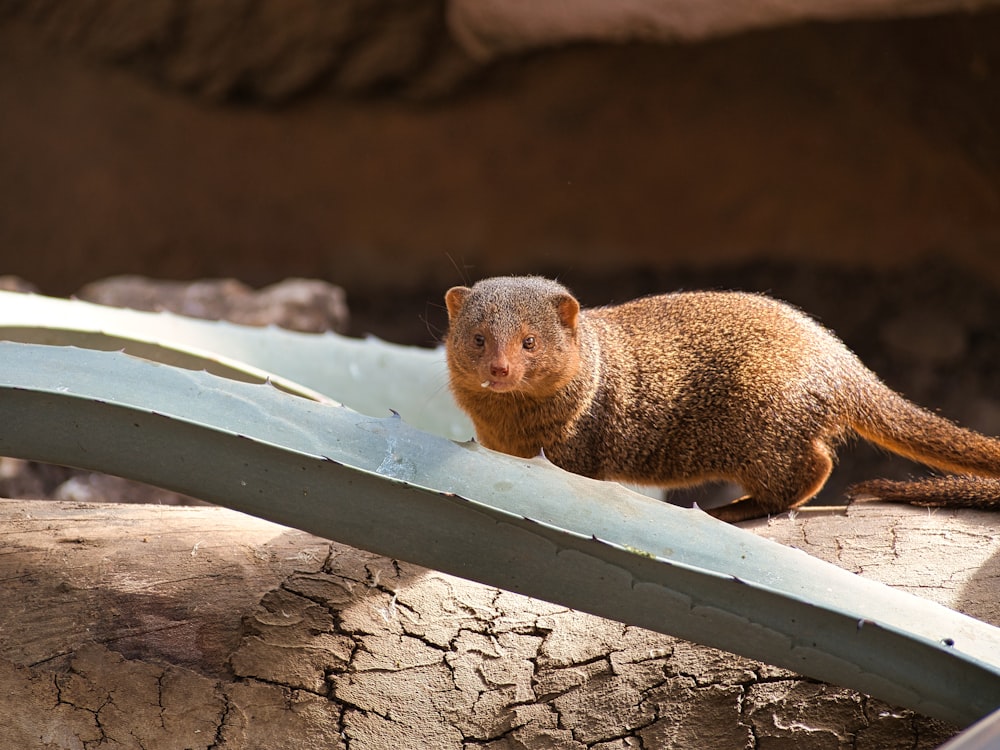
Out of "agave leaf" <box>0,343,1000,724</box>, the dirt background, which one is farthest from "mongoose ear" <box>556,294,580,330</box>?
the dirt background

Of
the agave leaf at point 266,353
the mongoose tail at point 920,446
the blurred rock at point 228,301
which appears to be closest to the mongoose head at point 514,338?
the agave leaf at point 266,353

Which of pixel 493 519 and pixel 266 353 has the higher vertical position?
pixel 493 519

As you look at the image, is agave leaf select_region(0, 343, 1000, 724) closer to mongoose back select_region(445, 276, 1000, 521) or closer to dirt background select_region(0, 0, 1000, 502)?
mongoose back select_region(445, 276, 1000, 521)

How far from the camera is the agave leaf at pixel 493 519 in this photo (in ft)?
4.84

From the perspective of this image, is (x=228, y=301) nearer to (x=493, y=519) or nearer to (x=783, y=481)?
(x=783, y=481)

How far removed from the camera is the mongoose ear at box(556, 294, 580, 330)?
8.33ft

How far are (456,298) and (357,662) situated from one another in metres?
1.03

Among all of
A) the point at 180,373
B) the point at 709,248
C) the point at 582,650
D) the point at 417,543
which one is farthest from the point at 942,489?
the point at 709,248

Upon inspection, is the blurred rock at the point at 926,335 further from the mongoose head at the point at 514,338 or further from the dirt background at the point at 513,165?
the mongoose head at the point at 514,338

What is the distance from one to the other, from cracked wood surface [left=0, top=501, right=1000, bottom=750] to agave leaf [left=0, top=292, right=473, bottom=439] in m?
0.52

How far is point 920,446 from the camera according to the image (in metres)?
2.50

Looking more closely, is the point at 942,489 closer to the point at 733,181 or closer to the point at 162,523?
the point at 162,523

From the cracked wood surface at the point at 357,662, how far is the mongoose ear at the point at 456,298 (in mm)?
759

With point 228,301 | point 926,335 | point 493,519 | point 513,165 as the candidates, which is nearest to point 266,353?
point 493,519
